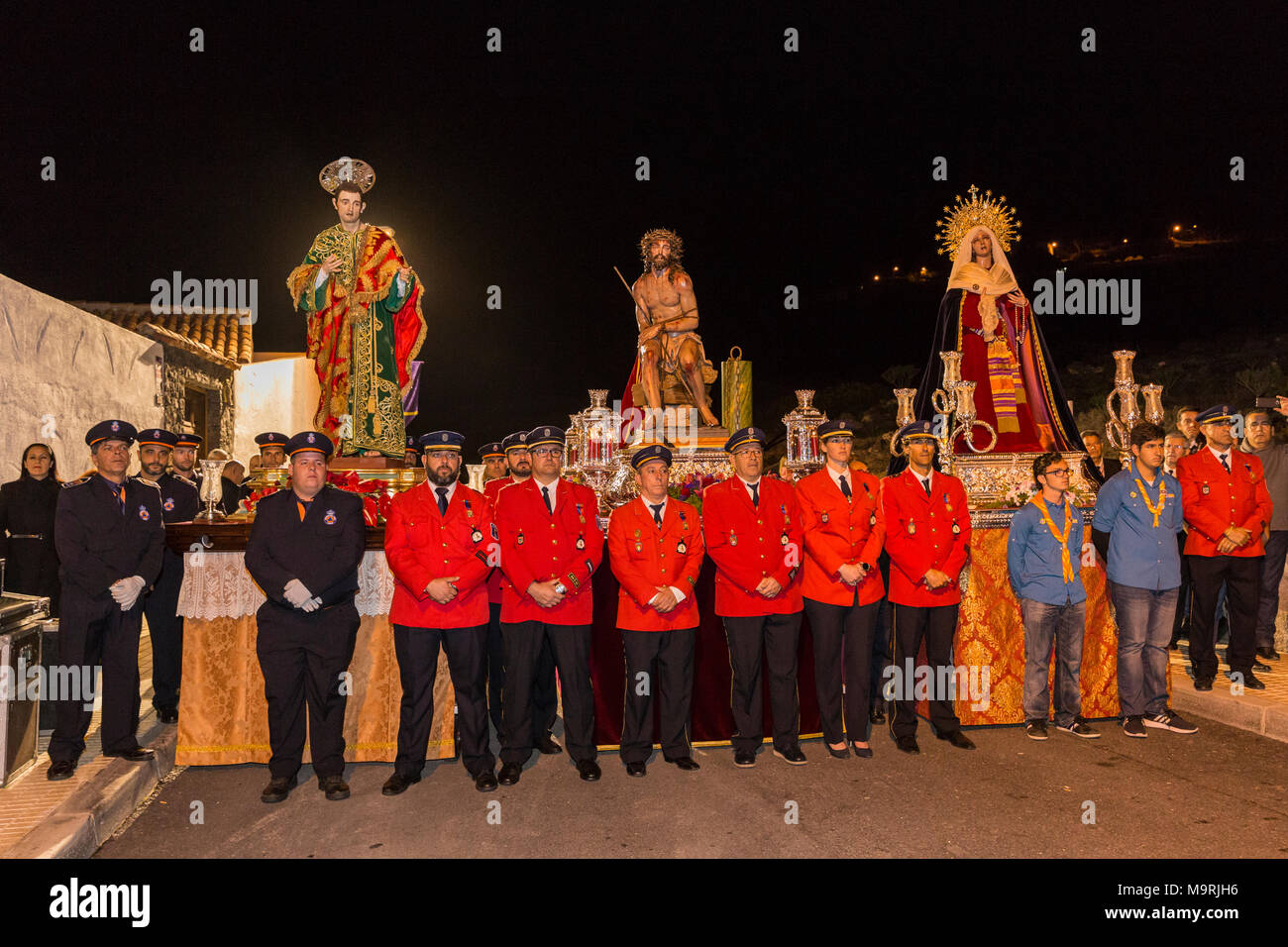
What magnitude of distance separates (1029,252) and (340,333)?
117 ft

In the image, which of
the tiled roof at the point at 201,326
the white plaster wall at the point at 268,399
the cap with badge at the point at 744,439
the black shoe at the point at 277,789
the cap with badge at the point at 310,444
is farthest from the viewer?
the white plaster wall at the point at 268,399

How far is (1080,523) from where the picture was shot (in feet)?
16.4

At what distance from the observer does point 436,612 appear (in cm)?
423

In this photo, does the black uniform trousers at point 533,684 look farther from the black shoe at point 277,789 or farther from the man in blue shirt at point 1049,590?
the man in blue shirt at point 1049,590

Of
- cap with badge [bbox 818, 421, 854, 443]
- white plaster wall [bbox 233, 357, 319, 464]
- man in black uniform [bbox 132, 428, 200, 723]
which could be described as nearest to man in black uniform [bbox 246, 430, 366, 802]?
man in black uniform [bbox 132, 428, 200, 723]

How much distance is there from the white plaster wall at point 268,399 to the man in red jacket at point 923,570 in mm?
15184

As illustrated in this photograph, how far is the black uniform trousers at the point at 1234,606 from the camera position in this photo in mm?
5562

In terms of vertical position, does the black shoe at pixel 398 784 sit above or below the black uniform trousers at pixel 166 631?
below

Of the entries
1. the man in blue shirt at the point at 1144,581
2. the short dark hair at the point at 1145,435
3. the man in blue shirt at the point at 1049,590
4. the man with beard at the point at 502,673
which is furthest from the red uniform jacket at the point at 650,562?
the short dark hair at the point at 1145,435

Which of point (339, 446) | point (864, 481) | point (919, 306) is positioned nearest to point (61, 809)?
point (339, 446)

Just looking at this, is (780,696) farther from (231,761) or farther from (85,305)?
(85,305)

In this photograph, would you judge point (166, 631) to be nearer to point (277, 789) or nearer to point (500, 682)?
point (277, 789)

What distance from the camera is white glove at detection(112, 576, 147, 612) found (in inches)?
171

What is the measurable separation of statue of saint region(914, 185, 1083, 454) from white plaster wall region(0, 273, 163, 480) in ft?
31.2
